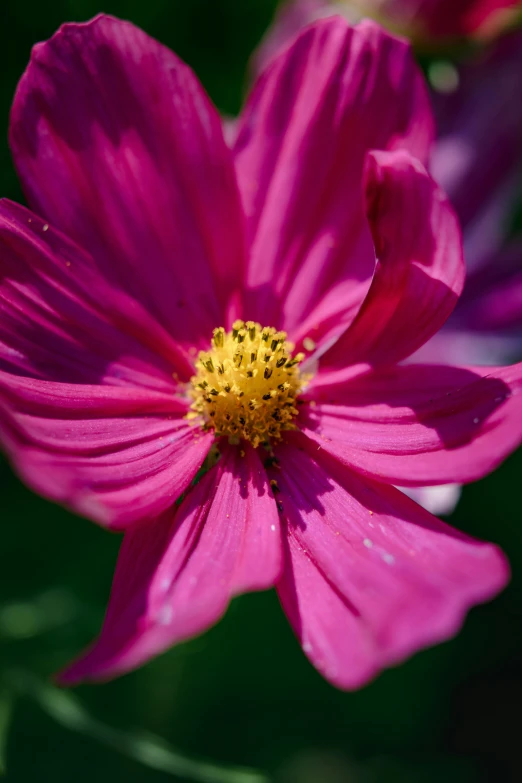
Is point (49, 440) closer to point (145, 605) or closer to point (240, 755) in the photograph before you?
point (145, 605)

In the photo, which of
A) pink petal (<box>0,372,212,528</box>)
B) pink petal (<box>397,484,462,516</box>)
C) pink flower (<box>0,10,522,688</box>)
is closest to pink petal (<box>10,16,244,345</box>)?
pink flower (<box>0,10,522,688</box>)

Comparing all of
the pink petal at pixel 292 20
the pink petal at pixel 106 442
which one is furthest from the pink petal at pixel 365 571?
the pink petal at pixel 292 20

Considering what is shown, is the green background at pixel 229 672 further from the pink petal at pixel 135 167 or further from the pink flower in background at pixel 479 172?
the pink petal at pixel 135 167

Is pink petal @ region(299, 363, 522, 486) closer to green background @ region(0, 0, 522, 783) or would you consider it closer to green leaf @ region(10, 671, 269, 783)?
green leaf @ region(10, 671, 269, 783)

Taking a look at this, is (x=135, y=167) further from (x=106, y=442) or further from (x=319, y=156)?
(x=106, y=442)

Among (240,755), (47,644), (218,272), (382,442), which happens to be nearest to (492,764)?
(240,755)
